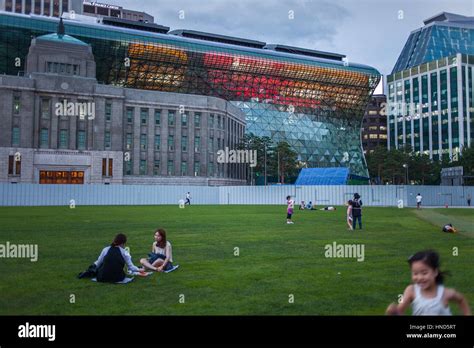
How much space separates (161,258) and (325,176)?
50.5 metres

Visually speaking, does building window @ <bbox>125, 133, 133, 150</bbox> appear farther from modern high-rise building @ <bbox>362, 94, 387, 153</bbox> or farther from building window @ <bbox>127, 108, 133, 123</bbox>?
modern high-rise building @ <bbox>362, 94, 387, 153</bbox>

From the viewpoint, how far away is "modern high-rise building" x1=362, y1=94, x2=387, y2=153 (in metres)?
166

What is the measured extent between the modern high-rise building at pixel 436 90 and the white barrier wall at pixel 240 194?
88.3 metres

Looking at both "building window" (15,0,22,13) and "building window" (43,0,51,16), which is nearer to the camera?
"building window" (15,0,22,13)

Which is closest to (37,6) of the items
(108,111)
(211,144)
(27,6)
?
(27,6)

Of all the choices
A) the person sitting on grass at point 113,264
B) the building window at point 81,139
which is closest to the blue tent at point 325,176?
the building window at point 81,139

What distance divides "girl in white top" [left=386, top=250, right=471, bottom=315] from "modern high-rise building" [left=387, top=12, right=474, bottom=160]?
13942 centimetres

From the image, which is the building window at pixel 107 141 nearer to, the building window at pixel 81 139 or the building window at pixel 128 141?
the building window at pixel 81 139

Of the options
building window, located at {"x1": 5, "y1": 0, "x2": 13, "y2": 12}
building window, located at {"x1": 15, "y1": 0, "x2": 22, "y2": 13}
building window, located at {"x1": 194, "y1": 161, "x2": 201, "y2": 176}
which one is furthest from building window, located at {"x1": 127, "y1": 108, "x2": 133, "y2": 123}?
building window, located at {"x1": 15, "y1": 0, "x2": 22, "y2": 13}

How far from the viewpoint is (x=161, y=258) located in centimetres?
1155

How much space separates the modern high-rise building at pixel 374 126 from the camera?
6550 inches

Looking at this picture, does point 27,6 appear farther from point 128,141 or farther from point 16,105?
point 128,141
